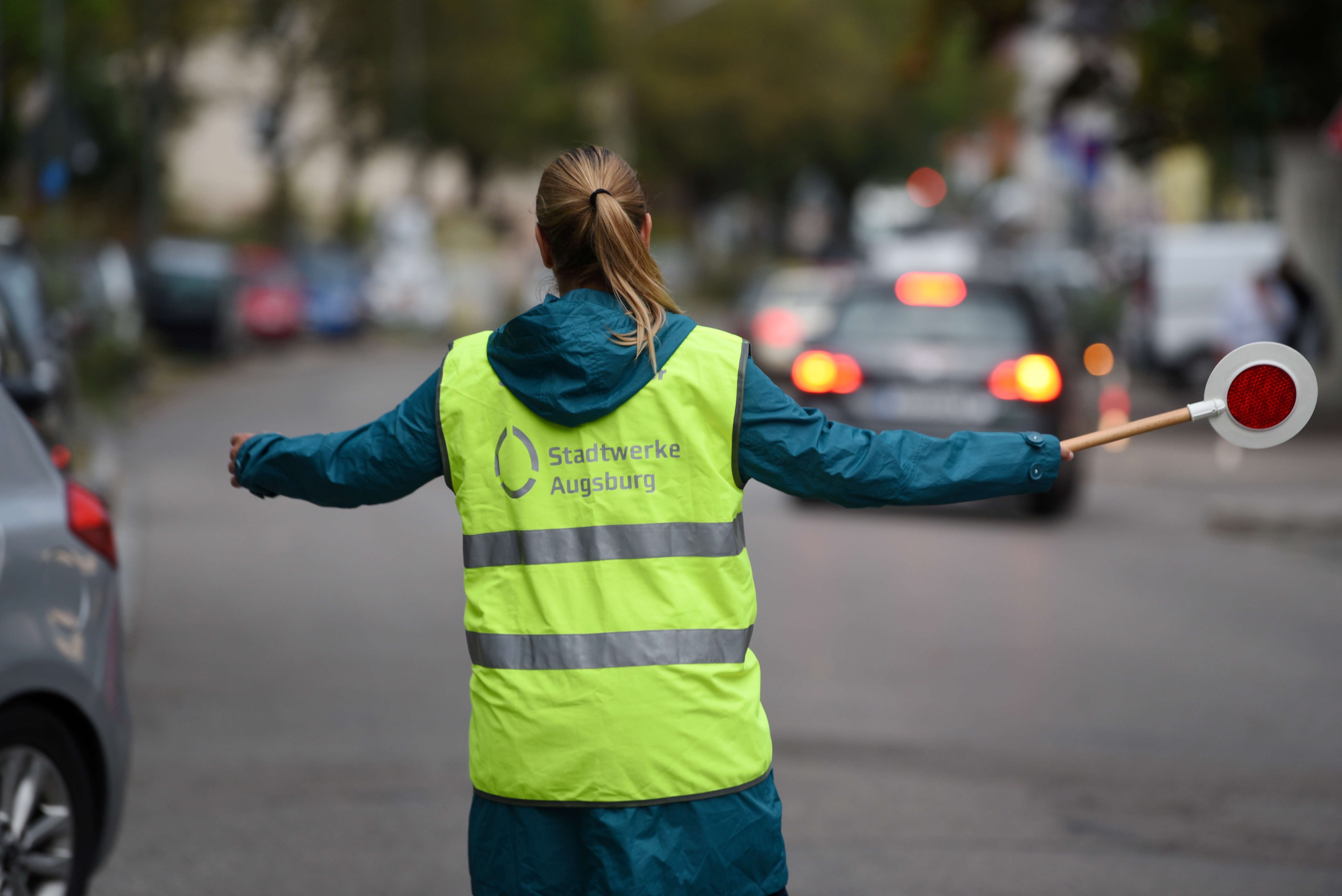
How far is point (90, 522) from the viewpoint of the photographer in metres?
4.63

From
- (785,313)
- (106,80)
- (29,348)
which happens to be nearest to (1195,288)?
(785,313)

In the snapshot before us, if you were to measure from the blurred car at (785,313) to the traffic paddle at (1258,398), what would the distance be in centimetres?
1240

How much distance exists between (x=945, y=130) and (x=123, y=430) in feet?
189

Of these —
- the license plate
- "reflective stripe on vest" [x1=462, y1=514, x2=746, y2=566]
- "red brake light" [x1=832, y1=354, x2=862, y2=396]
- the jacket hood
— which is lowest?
"reflective stripe on vest" [x1=462, y1=514, x2=746, y2=566]

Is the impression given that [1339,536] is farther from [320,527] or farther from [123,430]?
[123,430]

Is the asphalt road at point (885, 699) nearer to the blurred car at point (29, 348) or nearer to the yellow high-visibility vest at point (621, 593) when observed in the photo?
the blurred car at point (29, 348)

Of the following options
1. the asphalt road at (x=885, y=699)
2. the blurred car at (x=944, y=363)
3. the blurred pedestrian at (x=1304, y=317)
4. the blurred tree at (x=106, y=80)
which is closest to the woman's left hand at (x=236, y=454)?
the asphalt road at (x=885, y=699)

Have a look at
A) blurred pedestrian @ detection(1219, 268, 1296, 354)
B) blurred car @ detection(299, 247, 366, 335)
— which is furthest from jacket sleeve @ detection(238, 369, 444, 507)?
blurred car @ detection(299, 247, 366, 335)

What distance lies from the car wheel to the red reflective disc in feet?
8.64

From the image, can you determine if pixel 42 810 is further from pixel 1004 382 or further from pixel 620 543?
pixel 1004 382

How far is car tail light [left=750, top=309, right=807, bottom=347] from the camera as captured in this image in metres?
22.5

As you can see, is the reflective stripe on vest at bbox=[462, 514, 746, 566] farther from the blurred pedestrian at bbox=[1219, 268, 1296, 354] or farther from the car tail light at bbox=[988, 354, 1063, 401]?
the blurred pedestrian at bbox=[1219, 268, 1296, 354]

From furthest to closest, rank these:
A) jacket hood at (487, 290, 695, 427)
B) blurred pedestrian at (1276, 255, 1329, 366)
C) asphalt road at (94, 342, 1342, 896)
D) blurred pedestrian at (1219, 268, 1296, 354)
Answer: blurred pedestrian at (1276, 255, 1329, 366) → blurred pedestrian at (1219, 268, 1296, 354) → asphalt road at (94, 342, 1342, 896) → jacket hood at (487, 290, 695, 427)

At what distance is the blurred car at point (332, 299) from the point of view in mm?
37156
